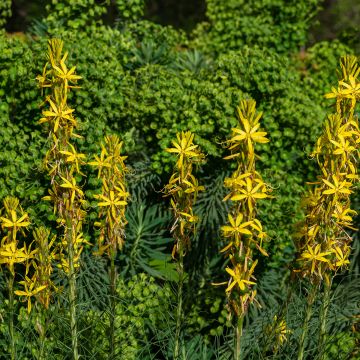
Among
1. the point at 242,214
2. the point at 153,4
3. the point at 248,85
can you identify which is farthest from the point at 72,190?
the point at 153,4

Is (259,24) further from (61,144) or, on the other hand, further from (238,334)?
(238,334)

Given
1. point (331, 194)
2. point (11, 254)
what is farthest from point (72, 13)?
point (331, 194)

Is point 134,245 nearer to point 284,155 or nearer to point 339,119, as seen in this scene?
point 284,155

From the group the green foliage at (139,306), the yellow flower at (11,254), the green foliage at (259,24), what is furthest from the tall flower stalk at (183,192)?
the green foliage at (259,24)

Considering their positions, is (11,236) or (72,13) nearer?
(11,236)

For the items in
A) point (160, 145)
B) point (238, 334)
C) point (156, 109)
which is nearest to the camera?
point (238, 334)

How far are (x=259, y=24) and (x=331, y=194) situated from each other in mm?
3971

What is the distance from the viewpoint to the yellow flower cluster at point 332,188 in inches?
130

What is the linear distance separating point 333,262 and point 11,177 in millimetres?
2263

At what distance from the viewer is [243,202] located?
310cm

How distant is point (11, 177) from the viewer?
499 centimetres

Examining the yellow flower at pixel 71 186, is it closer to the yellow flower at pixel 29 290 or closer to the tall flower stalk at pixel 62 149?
the tall flower stalk at pixel 62 149

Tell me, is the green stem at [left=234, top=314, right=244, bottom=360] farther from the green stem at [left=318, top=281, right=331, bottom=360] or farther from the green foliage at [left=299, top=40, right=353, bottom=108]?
the green foliage at [left=299, top=40, right=353, bottom=108]

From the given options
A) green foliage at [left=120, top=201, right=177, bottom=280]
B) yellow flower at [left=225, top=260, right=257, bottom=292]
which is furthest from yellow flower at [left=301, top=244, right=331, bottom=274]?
green foliage at [left=120, top=201, right=177, bottom=280]
